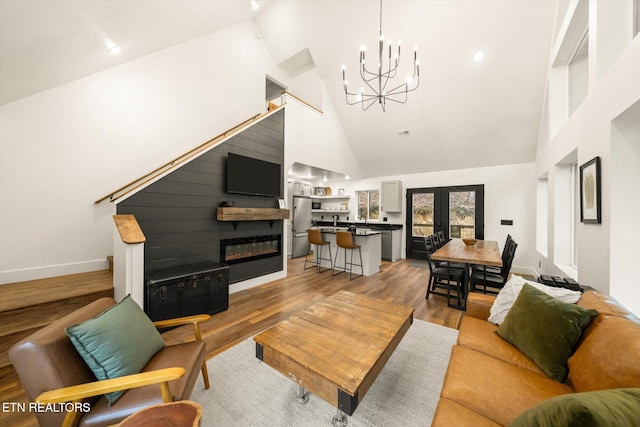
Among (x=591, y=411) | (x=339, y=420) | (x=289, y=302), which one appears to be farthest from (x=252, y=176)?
(x=591, y=411)

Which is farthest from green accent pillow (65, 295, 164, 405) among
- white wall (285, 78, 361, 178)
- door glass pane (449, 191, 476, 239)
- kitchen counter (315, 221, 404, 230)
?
door glass pane (449, 191, 476, 239)

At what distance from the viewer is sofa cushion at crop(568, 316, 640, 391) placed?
0.94m

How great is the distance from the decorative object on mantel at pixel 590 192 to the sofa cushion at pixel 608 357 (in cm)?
130

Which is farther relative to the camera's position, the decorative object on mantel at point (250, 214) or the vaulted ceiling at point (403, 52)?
the decorative object on mantel at point (250, 214)

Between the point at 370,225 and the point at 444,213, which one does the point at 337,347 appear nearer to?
the point at 444,213

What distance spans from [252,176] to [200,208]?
1.03 m

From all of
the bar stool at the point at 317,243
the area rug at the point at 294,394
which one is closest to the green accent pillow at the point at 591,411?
the area rug at the point at 294,394

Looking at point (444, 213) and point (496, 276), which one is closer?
point (496, 276)

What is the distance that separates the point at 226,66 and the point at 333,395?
18.7 feet

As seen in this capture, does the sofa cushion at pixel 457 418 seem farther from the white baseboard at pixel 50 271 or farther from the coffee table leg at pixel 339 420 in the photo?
the white baseboard at pixel 50 271

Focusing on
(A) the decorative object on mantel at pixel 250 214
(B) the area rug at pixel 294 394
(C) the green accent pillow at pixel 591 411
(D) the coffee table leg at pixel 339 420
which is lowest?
(B) the area rug at pixel 294 394

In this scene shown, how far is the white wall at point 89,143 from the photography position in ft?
8.96

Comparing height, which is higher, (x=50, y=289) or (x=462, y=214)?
(x=462, y=214)

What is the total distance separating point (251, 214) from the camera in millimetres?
3846
